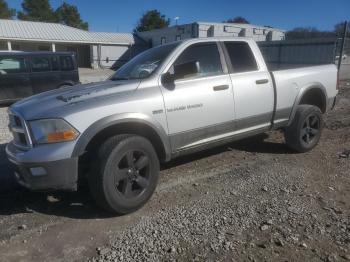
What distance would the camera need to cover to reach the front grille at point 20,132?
3.62 meters

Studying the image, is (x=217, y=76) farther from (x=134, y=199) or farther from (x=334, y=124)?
(x=334, y=124)

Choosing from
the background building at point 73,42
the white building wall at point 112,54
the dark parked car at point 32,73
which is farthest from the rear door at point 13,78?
the white building wall at point 112,54

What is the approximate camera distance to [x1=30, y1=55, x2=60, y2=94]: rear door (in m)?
12.4

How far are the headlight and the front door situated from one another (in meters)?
1.20

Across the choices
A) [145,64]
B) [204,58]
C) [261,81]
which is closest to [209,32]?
[261,81]

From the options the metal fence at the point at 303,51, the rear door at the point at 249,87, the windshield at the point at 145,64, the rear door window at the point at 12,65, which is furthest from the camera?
the metal fence at the point at 303,51

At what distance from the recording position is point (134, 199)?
3.91m

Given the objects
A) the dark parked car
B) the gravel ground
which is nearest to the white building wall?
the dark parked car

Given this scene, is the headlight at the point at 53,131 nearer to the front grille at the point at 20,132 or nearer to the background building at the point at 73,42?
the front grille at the point at 20,132

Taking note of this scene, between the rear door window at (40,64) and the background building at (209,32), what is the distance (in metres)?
19.9

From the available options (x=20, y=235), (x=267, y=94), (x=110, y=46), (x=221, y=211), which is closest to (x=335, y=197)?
(x=221, y=211)

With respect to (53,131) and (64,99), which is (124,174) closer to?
(53,131)

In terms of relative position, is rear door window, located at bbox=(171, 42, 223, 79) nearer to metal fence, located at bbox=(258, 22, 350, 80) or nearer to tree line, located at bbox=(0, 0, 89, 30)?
metal fence, located at bbox=(258, 22, 350, 80)

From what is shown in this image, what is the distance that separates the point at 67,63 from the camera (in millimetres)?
13383
